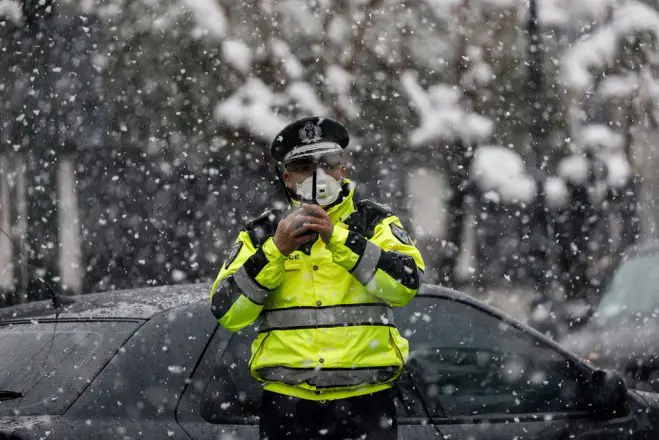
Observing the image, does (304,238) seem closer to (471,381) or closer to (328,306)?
(328,306)

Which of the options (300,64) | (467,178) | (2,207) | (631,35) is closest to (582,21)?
(631,35)

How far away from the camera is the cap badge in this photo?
114 inches

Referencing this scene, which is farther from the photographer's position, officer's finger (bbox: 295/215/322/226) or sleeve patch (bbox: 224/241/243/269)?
sleeve patch (bbox: 224/241/243/269)

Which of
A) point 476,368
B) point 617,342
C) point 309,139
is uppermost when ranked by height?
point 309,139

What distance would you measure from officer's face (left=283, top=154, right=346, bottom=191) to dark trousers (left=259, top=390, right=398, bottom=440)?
663 mm

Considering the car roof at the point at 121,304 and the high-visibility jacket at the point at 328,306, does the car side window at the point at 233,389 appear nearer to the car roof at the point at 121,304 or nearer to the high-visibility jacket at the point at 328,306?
the car roof at the point at 121,304

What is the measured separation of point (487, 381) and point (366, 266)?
1.28 m

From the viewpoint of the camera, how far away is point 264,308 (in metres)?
2.87

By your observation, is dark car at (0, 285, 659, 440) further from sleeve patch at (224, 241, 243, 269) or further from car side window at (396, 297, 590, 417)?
sleeve patch at (224, 241, 243, 269)

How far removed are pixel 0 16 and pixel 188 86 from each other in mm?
3263

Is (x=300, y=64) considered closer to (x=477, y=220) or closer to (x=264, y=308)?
(x=477, y=220)

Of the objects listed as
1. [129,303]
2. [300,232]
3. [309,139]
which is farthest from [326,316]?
[129,303]

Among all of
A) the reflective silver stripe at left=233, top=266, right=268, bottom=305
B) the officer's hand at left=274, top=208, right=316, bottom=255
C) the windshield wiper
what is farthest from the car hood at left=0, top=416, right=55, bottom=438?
the officer's hand at left=274, top=208, right=316, bottom=255

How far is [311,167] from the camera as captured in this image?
2822 mm
